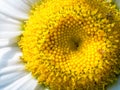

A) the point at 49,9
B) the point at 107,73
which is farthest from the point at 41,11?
the point at 107,73

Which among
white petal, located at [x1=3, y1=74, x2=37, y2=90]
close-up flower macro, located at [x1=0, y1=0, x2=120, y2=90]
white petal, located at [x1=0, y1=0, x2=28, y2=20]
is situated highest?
white petal, located at [x1=0, y1=0, x2=28, y2=20]

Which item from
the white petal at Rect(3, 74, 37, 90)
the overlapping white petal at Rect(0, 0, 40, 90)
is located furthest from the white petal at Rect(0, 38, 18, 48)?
the white petal at Rect(3, 74, 37, 90)

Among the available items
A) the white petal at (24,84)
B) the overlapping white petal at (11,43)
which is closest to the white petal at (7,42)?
the overlapping white petal at (11,43)

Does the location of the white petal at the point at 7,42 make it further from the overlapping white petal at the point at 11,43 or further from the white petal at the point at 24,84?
the white petal at the point at 24,84

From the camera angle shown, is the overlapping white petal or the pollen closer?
the pollen

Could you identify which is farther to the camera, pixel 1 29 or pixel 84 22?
pixel 1 29

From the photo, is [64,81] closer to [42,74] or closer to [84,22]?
[42,74]

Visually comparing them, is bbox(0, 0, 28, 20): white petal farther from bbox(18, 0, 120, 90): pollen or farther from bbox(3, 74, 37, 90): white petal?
bbox(3, 74, 37, 90): white petal
